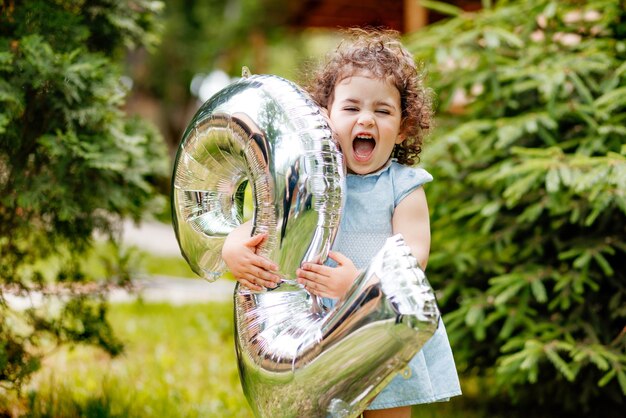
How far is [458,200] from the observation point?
3.53 meters

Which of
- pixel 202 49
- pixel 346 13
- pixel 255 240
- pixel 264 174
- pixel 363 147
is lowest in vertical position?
pixel 255 240

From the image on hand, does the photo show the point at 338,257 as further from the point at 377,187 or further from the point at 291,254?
the point at 377,187

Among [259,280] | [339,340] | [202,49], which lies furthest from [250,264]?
[202,49]

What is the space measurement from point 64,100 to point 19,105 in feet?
0.71

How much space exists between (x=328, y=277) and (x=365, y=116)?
436 mm

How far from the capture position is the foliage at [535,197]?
118 inches

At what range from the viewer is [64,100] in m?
2.87

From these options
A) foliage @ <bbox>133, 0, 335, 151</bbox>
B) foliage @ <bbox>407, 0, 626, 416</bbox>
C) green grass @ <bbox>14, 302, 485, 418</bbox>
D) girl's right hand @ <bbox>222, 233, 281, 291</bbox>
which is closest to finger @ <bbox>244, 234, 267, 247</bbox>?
girl's right hand @ <bbox>222, 233, 281, 291</bbox>

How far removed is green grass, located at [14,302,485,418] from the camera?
324 centimetres

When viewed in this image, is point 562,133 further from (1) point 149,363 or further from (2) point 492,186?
(1) point 149,363

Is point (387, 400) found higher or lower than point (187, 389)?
higher

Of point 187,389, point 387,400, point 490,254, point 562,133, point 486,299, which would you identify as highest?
point 562,133

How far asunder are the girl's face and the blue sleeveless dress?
0.09 m

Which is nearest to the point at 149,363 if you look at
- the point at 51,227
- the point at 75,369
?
the point at 75,369
